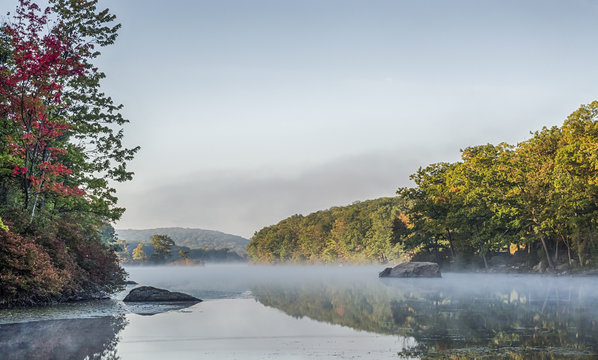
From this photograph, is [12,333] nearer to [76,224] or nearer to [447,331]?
[447,331]

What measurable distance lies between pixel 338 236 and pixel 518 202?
289 ft

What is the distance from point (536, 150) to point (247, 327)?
42.3 m

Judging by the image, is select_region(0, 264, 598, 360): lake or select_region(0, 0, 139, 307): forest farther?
select_region(0, 0, 139, 307): forest

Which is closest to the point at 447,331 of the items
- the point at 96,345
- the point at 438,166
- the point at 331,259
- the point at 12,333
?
the point at 96,345

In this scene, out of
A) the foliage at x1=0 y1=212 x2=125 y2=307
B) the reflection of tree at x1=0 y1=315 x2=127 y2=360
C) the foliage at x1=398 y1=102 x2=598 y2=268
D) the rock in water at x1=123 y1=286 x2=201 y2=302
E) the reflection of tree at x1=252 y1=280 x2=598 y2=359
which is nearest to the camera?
the reflection of tree at x1=0 y1=315 x2=127 y2=360

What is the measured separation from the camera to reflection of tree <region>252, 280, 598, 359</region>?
952 centimetres

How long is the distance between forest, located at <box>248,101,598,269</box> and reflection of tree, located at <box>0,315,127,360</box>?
35150 millimetres

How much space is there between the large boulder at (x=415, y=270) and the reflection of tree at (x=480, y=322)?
2124 cm

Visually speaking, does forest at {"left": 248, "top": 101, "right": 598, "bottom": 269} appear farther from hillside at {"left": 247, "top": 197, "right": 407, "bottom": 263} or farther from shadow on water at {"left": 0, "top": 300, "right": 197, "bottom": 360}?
shadow on water at {"left": 0, "top": 300, "right": 197, "bottom": 360}

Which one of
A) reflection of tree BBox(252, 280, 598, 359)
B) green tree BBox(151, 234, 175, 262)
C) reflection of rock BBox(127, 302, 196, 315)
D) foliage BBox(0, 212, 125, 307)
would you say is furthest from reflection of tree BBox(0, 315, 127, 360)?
green tree BBox(151, 234, 175, 262)

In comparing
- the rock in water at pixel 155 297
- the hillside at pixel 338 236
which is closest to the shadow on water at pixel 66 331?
the rock in water at pixel 155 297

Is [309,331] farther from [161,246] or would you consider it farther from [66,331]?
[161,246]

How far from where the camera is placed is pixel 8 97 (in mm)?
19359

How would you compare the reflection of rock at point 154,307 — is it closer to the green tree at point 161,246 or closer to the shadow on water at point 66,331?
the shadow on water at point 66,331
